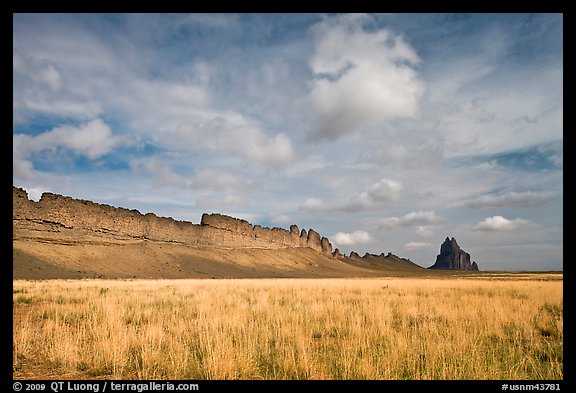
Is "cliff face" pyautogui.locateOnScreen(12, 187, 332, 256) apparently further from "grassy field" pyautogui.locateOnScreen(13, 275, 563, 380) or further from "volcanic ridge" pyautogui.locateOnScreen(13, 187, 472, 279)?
"grassy field" pyautogui.locateOnScreen(13, 275, 563, 380)

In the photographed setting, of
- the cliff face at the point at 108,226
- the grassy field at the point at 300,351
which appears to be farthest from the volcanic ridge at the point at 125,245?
the grassy field at the point at 300,351

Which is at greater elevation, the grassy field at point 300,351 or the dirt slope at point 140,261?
the grassy field at point 300,351

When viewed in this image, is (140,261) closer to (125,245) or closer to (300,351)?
(125,245)

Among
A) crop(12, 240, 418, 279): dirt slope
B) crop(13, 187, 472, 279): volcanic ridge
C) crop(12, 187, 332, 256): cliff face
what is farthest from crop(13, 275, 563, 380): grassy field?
crop(12, 187, 332, 256): cliff face

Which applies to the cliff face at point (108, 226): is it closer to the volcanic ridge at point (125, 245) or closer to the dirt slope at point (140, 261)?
the volcanic ridge at point (125, 245)

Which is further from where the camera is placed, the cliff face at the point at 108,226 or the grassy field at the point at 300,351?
the cliff face at the point at 108,226

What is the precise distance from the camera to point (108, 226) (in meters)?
81.8

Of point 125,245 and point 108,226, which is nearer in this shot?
point 125,245

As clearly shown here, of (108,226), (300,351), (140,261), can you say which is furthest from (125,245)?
(300,351)

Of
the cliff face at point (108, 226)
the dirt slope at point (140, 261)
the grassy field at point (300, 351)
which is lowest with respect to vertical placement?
the dirt slope at point (140, 261)

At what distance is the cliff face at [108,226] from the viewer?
223 feet
